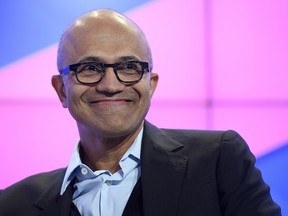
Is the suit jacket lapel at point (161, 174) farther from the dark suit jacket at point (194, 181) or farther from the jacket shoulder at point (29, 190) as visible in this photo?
the jacket shoulder at point (29, 190)

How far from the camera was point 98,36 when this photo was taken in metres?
1.64

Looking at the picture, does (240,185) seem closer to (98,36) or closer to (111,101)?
(111,101)

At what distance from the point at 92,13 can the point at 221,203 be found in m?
0.75

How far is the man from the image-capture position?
1.54m

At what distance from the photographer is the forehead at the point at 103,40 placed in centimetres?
161

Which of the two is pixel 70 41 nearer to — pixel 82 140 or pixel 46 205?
pixel 82 140

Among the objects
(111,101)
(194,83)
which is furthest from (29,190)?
(194,83)

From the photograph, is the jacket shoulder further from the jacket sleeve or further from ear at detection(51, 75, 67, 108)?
the jacket sleeve

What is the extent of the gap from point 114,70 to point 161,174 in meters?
0.35

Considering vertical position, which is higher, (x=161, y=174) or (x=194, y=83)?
(x=194, y=83)

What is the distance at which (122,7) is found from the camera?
239cm

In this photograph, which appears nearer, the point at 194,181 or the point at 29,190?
the point at 194,181

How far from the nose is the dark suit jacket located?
0.23 m

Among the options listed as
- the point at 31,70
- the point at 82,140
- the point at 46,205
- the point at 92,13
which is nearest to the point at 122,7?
the point at 31,70
